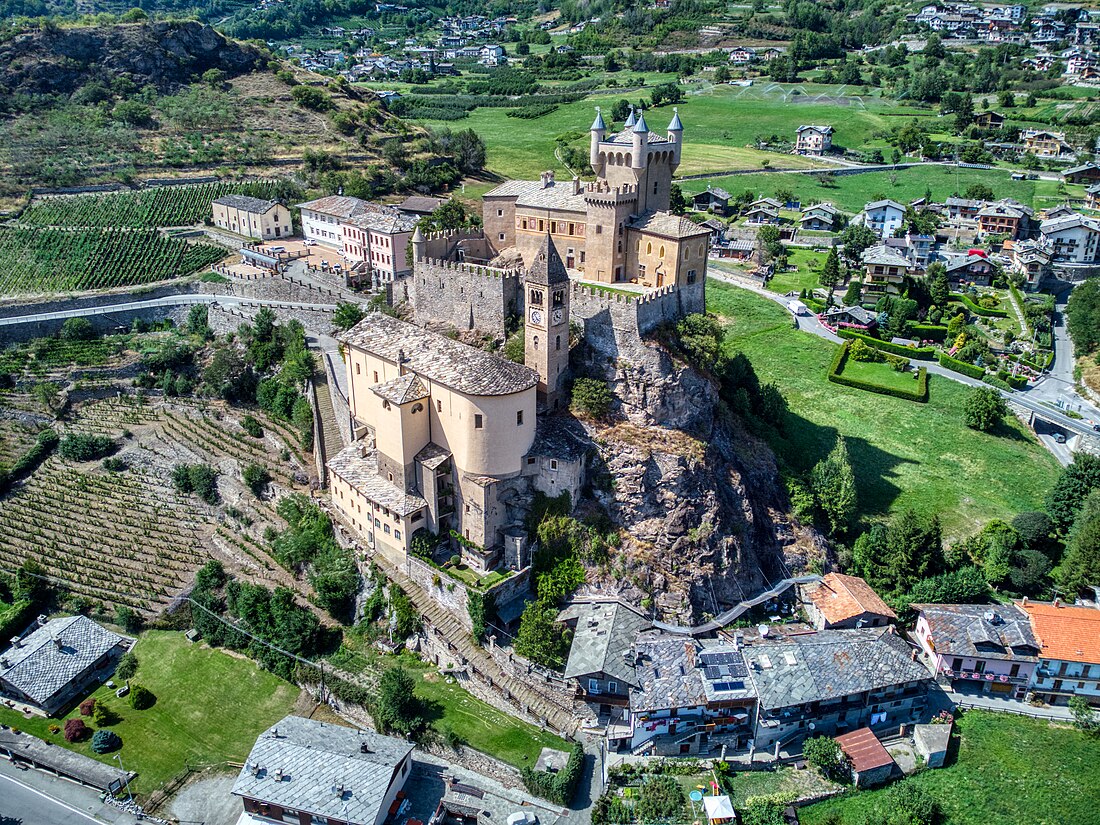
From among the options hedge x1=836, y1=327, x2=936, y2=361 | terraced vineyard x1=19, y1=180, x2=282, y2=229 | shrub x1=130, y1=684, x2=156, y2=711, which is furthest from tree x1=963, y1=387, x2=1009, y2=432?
terraced vineyard x1=19, y1=180, x2=282, y2=229

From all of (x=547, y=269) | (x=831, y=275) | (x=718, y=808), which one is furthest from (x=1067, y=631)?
(x=831, y=275)

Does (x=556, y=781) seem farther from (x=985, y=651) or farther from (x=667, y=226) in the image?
(x=667, y=226)

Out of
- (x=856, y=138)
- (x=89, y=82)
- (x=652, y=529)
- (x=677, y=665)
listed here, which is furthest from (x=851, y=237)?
(x=89, y=82)

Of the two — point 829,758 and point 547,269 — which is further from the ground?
point 547,269

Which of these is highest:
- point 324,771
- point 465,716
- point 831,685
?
point 831,685

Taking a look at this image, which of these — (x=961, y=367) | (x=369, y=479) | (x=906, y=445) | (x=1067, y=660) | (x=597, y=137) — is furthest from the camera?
(x=961, y=367)

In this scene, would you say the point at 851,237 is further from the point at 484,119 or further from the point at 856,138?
the point at 484,119

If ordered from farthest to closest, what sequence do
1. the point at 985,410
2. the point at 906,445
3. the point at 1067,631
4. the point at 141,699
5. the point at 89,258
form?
1. the point at 89,258
2. the point at 985,410
3. the point at 906,445
4. the point at 141,699
5. the point at 1067,631
